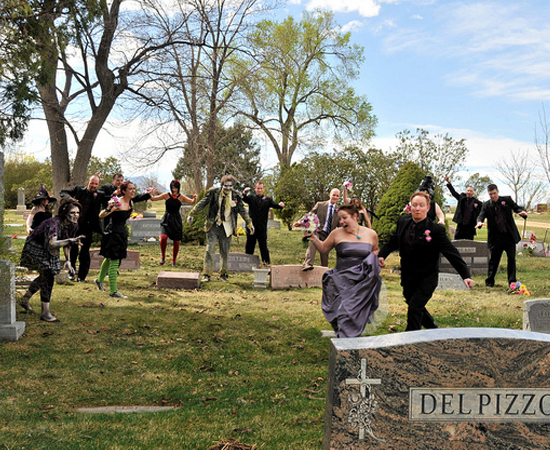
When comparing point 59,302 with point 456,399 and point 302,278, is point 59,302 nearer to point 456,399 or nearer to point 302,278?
point 302,278

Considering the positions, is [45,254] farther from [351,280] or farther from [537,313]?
[537,313]

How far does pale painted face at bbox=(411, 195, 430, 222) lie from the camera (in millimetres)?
5830

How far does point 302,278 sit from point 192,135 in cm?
1179

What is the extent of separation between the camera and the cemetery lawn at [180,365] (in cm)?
423

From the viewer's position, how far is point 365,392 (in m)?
2.82

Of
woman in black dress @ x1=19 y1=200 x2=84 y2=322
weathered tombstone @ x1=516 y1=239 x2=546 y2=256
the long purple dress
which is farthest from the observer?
weathered tombstone @ x1=516 y1=239 x2=546 y2=256

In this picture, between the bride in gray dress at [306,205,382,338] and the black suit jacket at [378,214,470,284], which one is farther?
the black suit jacket at [378,214,470,284]

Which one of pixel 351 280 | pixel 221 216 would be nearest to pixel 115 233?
pixel 221 216

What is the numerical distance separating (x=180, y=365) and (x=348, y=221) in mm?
2632

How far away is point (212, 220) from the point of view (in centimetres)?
1122

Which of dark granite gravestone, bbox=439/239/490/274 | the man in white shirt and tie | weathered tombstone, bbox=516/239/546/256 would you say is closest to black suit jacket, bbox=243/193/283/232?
the man in white shirt and tie

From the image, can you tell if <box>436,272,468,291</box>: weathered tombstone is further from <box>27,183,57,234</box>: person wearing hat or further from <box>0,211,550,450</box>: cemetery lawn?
<box>27,183,57,234</box>: person wearing hat

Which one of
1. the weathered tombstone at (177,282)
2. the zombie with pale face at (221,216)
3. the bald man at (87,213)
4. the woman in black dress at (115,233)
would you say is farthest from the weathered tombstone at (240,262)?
the woman in black dress at (115,233)

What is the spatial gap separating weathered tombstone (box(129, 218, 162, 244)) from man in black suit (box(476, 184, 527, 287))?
12268 millimetres
